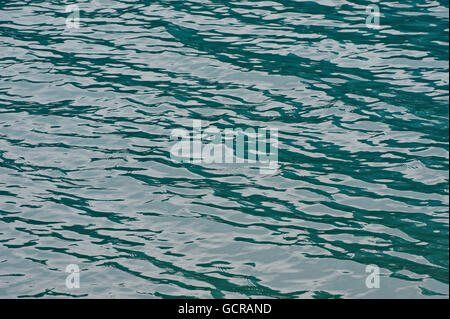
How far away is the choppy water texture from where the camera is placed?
10.4 metres

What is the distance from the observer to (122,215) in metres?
11.6

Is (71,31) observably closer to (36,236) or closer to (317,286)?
(36,236)

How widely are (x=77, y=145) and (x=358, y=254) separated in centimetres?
553

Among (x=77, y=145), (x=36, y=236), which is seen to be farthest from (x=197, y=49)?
(x=36, y=236)

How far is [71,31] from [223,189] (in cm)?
859

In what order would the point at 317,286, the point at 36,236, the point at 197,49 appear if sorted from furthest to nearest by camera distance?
the point at 197,49 < the point at 36,236 < the point at 317,286

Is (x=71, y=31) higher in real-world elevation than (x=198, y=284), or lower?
higher

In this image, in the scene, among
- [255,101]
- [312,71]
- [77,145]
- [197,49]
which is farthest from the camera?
[197,49]

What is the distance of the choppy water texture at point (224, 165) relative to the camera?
10.4 meters

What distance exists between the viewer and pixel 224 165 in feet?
42.9

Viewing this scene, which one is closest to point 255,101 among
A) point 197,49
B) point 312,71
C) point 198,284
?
point 312,71

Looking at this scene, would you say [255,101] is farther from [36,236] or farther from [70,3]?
[70,3]

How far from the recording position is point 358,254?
10484mm
